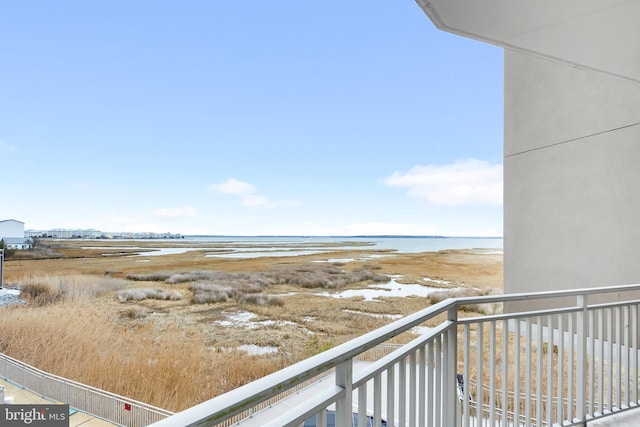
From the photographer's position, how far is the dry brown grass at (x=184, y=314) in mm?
6574

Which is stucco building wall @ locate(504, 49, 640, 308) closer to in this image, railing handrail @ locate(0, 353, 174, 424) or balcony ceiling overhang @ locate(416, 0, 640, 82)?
balcony ceiling overhang @ locate(416, 0, 640, 82)

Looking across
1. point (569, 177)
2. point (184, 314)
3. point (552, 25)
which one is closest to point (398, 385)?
point (552, 25)

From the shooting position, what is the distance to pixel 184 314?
876 cm

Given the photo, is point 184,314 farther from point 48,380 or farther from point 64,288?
point 48,380

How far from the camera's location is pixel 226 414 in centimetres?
41

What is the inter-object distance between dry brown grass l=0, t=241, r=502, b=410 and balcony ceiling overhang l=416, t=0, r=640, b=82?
19.8 feet

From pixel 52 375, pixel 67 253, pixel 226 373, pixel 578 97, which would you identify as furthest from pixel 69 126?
pixel 578 97

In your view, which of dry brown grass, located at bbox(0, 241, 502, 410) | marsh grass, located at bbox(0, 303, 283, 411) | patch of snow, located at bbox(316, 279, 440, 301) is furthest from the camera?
patch of snow, located at bbox(316, 279, 440, 301)

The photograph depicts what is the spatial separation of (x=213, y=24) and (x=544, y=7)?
35.4 ft

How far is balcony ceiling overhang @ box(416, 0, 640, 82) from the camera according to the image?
1360mm

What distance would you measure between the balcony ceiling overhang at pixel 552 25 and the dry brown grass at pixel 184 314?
6027mm

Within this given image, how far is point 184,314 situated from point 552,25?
29.8 feet

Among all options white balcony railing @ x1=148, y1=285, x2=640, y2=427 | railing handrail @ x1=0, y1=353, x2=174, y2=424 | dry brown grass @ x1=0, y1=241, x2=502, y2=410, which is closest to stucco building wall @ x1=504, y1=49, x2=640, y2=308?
white balcony railing @ x1=148, y1=285, x2=640, y2=427

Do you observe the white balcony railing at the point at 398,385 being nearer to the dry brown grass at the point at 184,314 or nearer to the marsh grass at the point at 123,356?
the dry brown grass at the point at 184,314
